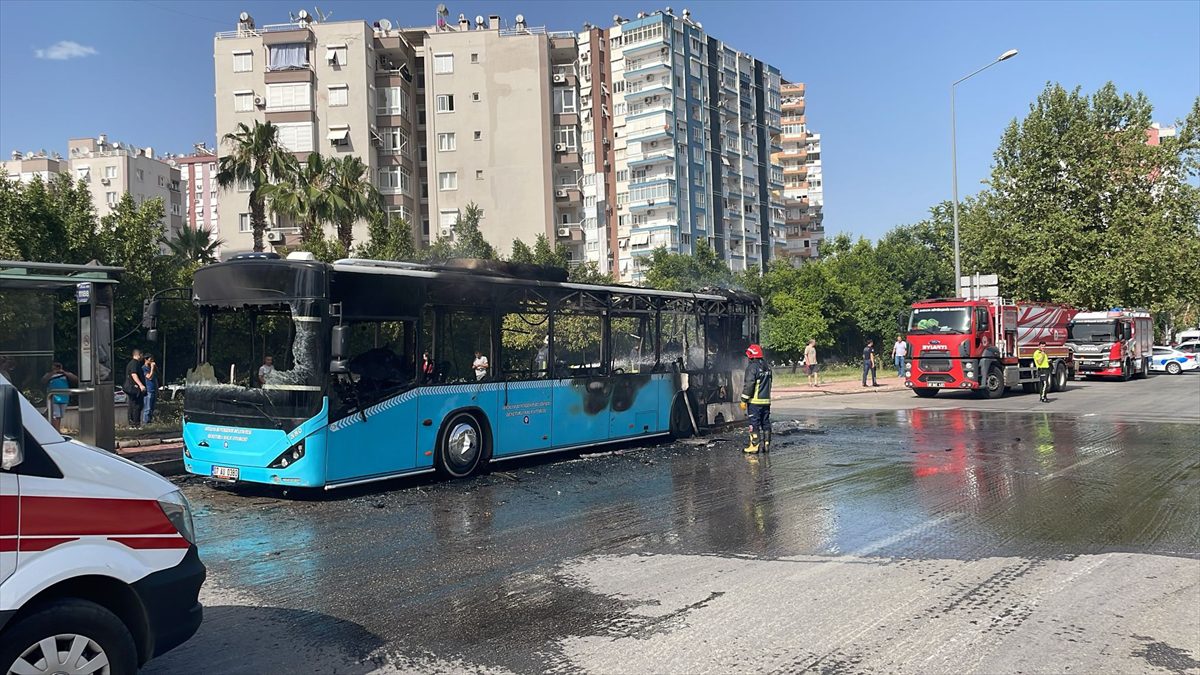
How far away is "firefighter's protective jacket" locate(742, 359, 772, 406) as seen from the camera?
13672 mm

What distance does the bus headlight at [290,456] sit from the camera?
31.4 feet

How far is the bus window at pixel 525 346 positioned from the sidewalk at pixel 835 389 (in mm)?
17927

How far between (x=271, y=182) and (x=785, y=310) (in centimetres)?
2718

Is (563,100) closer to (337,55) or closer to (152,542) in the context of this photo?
(337,55)

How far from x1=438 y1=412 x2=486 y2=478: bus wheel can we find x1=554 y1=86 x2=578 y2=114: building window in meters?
49.3

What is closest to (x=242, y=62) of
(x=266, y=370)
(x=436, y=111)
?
(x=436, y=111)

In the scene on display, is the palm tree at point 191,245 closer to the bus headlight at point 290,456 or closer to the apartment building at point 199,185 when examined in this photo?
the bus headlight at point 290,456

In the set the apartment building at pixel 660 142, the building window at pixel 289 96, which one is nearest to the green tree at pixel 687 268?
the apartment building at pixel 660 142

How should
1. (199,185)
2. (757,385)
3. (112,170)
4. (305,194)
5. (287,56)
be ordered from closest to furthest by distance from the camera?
(757,385) < (305,194) < (287,56) < (112,170) < (199,185)

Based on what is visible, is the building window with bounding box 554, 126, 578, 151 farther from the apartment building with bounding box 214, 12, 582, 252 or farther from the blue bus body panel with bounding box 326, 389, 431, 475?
the blue bus body panel with bounding box 326, 389, 431, 475

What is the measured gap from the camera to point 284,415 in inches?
379

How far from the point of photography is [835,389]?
32375 mm

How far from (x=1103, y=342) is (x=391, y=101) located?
44.1 metres

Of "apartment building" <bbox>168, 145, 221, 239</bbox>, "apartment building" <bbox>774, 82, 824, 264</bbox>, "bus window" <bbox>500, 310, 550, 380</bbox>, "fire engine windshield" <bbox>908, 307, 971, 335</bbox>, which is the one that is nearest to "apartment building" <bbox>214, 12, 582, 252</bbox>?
"fire engine windshield" <bbox>908, 307, 971, 335</bbox>
